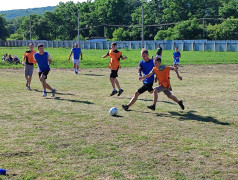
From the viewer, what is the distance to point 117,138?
7.89 metres

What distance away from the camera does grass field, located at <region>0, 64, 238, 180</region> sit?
19.5 feet

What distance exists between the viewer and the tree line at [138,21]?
83375 millimetres

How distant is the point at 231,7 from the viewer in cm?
8956

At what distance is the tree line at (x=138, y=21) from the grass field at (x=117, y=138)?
7069 cm

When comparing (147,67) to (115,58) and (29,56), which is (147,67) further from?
(29,56)

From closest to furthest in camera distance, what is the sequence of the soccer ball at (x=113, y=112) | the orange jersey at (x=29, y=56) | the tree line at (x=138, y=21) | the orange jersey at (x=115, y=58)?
the soccer ball at (x=113, y=112) → the orange jersey at (x=115, y=58) → the orange jersey at (x=29, y=56) → the tree line at (x=138, y=21)

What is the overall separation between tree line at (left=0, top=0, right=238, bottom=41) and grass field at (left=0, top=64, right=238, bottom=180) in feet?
232

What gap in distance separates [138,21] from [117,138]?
342 ft

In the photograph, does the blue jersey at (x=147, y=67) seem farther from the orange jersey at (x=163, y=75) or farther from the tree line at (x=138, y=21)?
the tree line at (x=138, y=21)

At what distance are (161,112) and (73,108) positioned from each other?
8.97ft

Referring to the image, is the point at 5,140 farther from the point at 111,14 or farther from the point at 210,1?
the point at 111,14

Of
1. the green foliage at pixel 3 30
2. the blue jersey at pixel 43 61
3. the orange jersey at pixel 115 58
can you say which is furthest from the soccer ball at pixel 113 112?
the green foliage at pixel 3 30

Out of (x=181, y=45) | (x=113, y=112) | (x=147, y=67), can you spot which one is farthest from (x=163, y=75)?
(x=181, y=45)

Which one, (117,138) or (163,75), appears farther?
(163,75)
